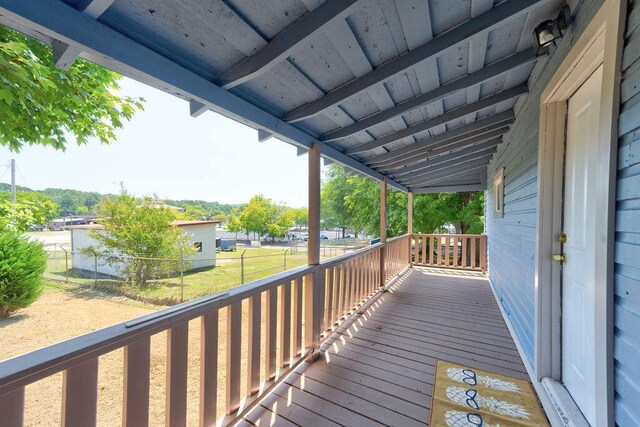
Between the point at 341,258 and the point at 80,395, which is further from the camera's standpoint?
the point at 341,258

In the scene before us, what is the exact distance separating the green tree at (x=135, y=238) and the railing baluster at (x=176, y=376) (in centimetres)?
808

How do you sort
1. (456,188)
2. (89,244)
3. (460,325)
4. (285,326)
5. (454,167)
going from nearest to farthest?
(285,326) < (460,325) < (454,167) < (456,188) < (89,244)

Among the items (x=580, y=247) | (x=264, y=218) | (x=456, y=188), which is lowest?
(x=264, y=218)

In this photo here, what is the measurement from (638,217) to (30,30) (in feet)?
6.73

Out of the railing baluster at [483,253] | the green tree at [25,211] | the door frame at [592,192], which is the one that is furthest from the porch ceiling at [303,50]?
the green tree at [25,211]

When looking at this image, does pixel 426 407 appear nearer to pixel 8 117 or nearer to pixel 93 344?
pixel 93 344

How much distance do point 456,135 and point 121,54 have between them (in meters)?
3.13

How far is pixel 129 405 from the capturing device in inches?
42.5

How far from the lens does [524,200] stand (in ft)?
7.88

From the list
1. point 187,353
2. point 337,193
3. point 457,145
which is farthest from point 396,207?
point 187,353

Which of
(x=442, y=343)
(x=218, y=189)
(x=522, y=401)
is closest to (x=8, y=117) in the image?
(x=442, y=343)

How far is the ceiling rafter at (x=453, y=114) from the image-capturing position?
2.33 meters

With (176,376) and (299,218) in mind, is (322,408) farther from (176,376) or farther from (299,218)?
(299,218)

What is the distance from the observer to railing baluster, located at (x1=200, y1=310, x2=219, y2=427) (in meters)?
1.43
